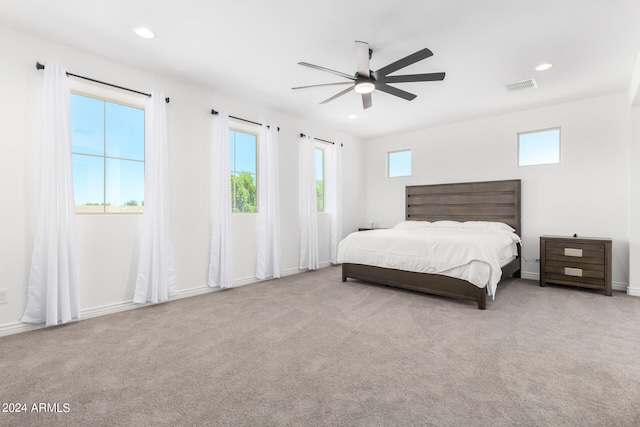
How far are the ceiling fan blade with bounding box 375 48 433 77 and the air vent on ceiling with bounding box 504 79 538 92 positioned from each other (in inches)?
83.6

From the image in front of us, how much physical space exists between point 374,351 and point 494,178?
4.32 meters

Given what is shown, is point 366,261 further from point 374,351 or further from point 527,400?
point 527,400

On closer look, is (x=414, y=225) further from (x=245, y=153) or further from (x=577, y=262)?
(x=245, y=153)

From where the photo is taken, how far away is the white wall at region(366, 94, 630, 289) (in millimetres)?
4273

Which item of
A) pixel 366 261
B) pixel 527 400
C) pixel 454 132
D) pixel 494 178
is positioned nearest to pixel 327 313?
pixel 366 261

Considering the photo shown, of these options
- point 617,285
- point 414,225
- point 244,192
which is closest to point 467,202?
point 414,225

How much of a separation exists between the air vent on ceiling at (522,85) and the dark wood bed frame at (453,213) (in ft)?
5.29

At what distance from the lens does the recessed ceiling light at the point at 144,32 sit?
275 centimetres

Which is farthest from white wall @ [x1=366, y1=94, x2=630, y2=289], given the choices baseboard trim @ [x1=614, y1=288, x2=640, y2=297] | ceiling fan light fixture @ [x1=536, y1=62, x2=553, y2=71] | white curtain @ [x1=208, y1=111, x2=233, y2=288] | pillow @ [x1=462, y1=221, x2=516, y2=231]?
white curtain @ [x1=208, y1=111, x2=233, y2=288]

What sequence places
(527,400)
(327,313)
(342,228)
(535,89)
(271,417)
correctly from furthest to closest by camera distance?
1. (342,228)
2. (535,89)
3. (327,313)
4. (527,400)
5. (271,417)

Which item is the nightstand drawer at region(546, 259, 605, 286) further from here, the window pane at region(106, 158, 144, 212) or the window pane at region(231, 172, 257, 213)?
the window pane at region(106, 158, 144, 212)

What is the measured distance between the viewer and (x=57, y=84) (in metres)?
2.89

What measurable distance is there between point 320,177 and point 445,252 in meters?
3.31

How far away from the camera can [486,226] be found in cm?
486
